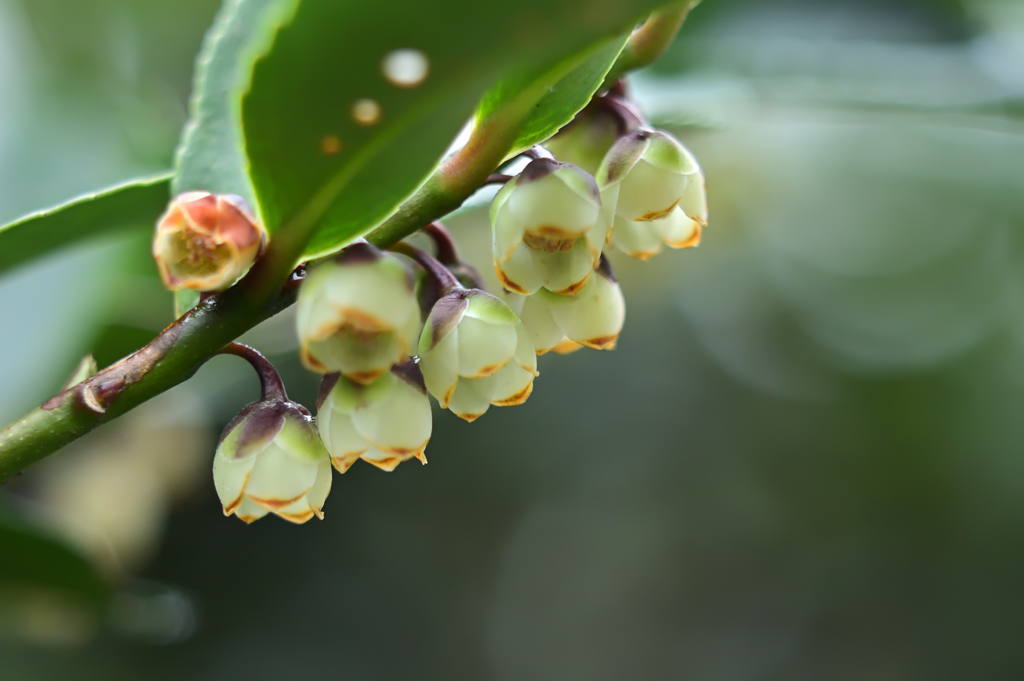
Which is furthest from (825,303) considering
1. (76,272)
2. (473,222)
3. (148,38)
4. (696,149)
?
(76,272)

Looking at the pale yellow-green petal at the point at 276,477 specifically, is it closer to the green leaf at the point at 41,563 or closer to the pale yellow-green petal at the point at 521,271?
the pale yellow-green petal at the point at 521,271

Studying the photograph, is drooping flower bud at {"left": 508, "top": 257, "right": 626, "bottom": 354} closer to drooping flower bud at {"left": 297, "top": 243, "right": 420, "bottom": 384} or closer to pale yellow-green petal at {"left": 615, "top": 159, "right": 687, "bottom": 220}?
pale yellow-green petal at {"left": 615, "top": 159, "right": 687, "bottom": 220}

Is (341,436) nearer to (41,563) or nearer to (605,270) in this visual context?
(605,270)

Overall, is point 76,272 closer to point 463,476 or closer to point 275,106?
point 275,106

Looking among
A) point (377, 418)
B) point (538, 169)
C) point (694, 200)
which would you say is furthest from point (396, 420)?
point (694, 200)

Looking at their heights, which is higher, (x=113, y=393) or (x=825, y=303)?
(x=113, y=393)
